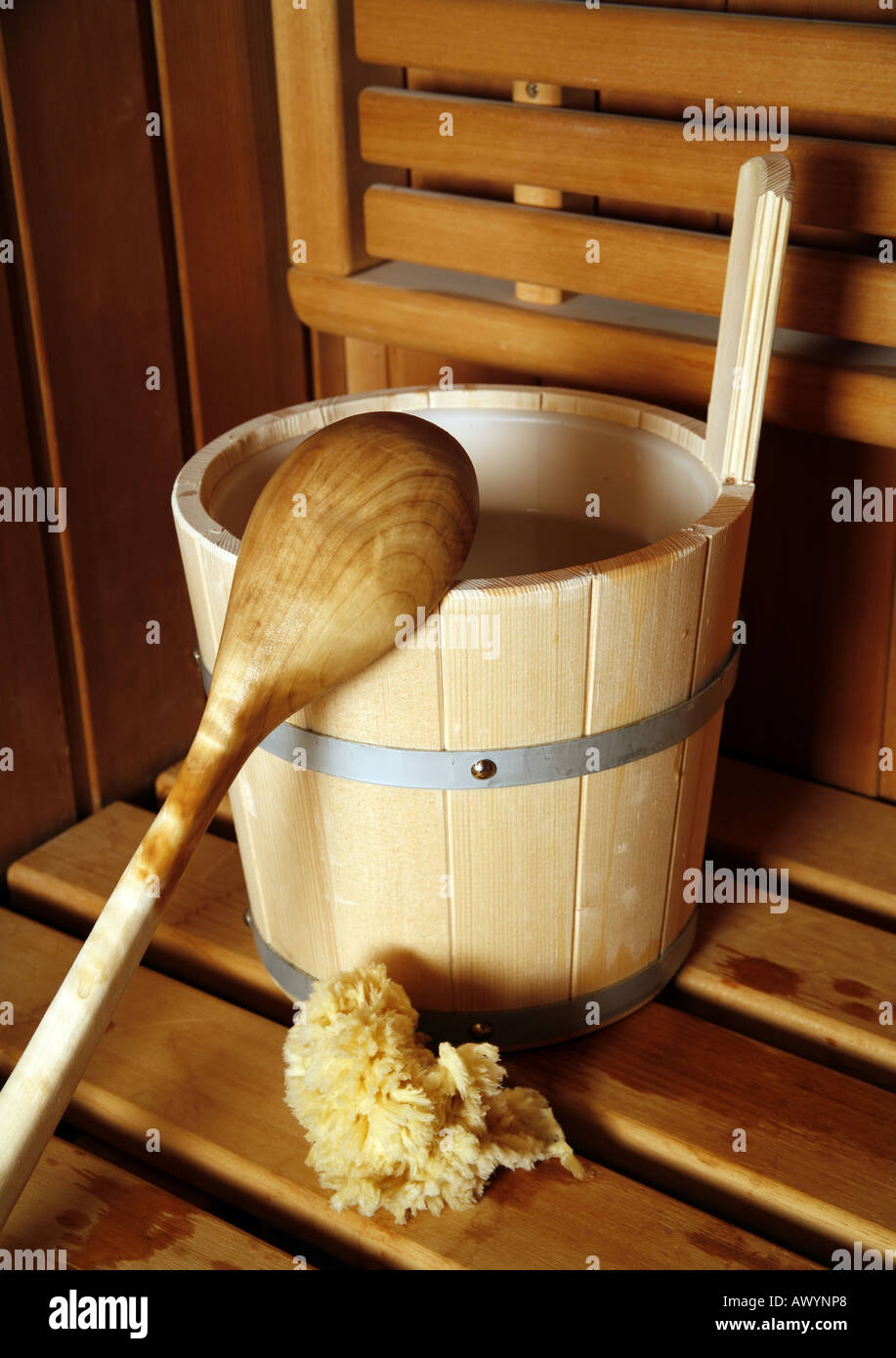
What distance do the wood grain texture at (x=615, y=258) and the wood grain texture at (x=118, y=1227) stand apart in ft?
3.24

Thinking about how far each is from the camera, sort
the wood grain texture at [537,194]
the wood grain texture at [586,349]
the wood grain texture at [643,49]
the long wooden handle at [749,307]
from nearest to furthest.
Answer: the long wooden handle at [749,307] < the wood grain texture at [643,49] < the wood grain texture at [586,349] < the wood grain texture at [537,194]

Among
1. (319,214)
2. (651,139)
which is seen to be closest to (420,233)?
(319,214)

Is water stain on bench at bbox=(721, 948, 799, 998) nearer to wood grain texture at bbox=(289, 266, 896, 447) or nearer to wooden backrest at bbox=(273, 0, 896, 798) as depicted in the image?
wooden backrest at bbox=(273, 0, 896, 798)

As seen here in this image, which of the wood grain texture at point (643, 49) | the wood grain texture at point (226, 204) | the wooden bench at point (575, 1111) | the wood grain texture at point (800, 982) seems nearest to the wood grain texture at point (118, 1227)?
the wooden bench at point (575, 1111)

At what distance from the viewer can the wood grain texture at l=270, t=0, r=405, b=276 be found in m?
1.57

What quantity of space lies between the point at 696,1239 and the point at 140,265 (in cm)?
114

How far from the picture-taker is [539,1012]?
4.01 ft

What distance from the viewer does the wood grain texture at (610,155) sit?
1.32 metres

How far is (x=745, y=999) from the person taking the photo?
4.39 ft

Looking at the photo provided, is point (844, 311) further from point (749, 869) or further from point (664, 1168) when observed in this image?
point (664, 1168)

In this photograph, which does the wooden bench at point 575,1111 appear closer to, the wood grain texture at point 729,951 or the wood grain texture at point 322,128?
the wood grain texture at point 729,951

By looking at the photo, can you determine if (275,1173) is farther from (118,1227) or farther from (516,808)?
(516,808)

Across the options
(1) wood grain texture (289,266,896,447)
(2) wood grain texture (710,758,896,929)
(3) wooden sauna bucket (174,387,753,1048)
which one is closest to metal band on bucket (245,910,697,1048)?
(3) wooden sauna bucket (174,387,753,1048)

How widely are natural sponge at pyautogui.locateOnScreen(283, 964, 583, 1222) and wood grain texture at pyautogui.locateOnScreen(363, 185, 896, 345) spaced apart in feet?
2.54
